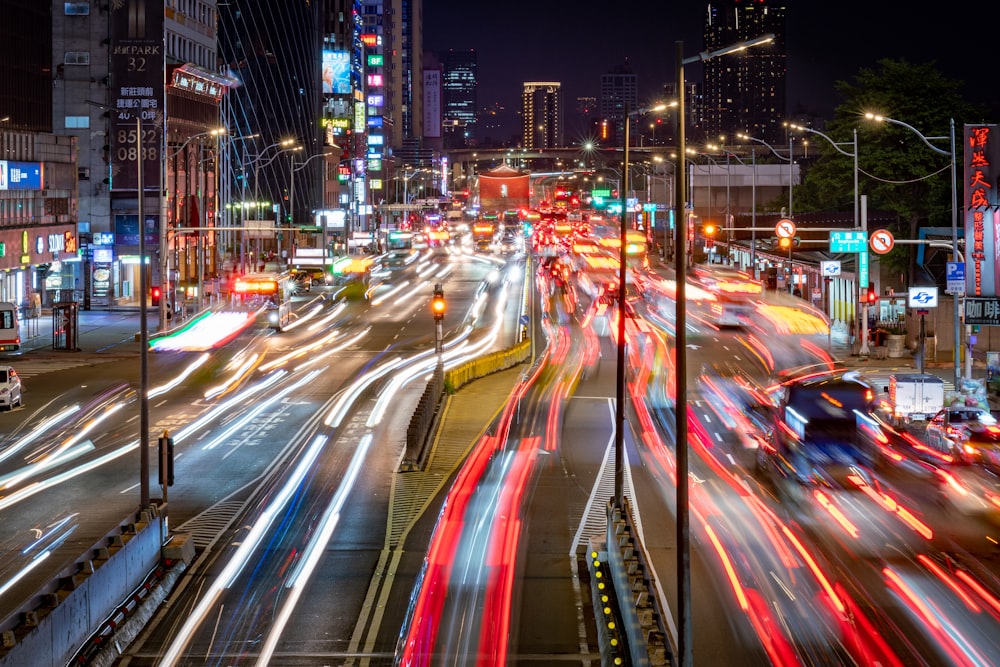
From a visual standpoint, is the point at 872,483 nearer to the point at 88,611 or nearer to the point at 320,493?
the point at 320,493

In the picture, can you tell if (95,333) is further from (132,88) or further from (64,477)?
(64,477)

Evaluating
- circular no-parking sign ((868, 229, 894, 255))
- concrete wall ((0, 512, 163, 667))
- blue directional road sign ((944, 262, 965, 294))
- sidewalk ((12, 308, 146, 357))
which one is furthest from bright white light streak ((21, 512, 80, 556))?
sidewalk ((12, 308, 146, 357))

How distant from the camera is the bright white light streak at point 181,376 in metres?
44.8

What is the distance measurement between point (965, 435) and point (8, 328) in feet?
122

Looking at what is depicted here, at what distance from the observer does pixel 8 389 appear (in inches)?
1599

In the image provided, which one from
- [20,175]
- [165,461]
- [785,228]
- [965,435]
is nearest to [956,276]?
[965,435]

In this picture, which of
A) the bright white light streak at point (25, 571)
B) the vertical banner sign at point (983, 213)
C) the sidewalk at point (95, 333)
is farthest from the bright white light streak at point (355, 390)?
the vertical banner sign at point (983, 213)

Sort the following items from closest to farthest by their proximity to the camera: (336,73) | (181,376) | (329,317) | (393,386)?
(393,386), (181,376), (329,317), (336,73)

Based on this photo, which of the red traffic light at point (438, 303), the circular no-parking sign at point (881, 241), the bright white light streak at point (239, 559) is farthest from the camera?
the circular no-parking sign at point (881, 241)

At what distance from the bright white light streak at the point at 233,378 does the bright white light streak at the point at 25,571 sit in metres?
20.1

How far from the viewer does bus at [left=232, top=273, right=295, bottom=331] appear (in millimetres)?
65188

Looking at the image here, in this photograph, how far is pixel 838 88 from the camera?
80625 mm

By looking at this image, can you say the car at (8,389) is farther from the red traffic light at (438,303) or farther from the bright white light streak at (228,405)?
the red traffic light at (438,303)

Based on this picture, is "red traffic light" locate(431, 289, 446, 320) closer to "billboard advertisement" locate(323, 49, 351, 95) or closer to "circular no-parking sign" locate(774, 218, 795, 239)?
"circular no-parking sign" locate(774, 218, 795, 239)
